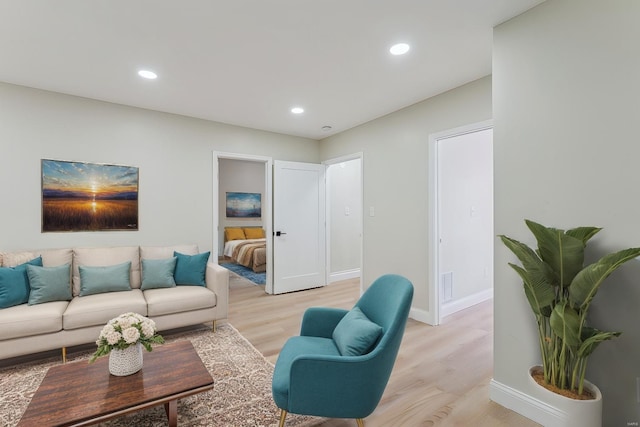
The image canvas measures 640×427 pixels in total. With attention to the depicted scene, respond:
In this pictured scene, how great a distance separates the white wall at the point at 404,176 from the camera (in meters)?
3.12

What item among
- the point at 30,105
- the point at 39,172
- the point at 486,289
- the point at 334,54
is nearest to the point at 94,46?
the point at 30,105

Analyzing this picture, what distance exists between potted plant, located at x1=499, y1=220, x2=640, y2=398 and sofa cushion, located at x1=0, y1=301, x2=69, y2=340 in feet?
11.5

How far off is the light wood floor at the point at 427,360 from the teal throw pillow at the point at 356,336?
55cm

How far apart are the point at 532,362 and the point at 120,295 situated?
11.5 ft

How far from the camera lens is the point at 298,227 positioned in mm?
4957

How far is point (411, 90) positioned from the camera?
3.19 meters

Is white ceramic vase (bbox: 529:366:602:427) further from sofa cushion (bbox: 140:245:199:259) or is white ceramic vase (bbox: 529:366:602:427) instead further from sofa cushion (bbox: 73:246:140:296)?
sofa cushion (bbox: 73:246:140:296)

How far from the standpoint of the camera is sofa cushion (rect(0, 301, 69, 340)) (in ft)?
7.56

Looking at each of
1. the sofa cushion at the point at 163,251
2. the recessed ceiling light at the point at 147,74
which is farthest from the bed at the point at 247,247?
the recessed ceiling light at the point at 147,74

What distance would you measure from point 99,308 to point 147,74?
221cm

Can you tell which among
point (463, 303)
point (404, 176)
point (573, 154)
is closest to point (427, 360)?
point (463, 303)

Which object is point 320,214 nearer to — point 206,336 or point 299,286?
point 299,286

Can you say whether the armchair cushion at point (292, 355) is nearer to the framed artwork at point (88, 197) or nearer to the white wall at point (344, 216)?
the framed artwork at point (88, 197)

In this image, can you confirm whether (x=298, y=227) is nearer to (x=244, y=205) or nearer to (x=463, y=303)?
(x=463, y=303)
